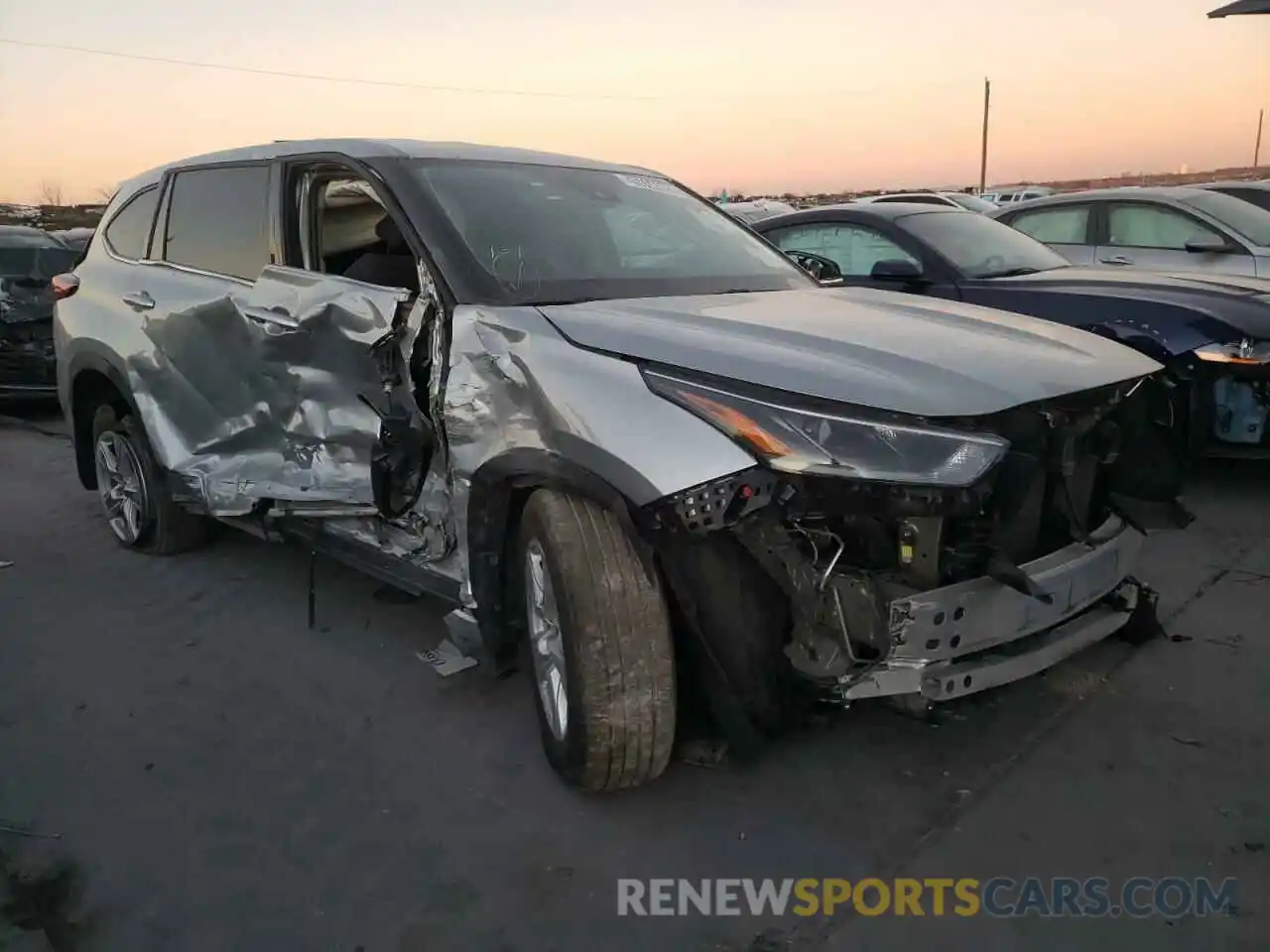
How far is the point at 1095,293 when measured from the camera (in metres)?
5.54

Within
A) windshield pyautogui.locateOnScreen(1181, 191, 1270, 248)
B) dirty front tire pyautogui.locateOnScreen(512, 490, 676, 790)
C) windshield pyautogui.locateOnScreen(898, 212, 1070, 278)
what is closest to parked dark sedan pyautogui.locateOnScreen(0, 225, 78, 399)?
windshield pyautogui.locateOnScreen(898, 212, 1070, 278)

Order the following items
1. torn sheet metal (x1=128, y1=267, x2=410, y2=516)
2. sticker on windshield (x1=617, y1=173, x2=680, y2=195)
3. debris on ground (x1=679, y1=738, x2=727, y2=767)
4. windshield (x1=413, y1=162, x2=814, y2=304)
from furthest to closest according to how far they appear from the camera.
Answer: sticker on windshield (x1=617, y1=173, x2=680, y2=195)
torn sheet metal (x1=128, y1=267, x2=410, y2=516)
windshield (x1=413, y1=162, x2=814, y2=304)
debris on ground (x1=679, y1=738, x2=727, y2=767)

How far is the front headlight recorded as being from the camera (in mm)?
2258

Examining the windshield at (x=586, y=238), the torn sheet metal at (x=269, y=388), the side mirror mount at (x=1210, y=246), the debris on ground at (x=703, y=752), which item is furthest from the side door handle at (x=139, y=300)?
the side mirror mount at (x=1210, y=246)

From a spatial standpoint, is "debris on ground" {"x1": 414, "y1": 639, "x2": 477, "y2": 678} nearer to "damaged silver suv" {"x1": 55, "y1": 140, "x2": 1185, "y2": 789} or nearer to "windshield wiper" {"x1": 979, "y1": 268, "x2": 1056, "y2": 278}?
"damaged silver suv" {"x1": 55, "y1": 140, "x2": 1185, "y2": 789}

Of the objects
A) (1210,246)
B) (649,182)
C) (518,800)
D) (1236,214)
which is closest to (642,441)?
(518,800)

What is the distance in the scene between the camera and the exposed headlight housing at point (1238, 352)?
16.5 feet

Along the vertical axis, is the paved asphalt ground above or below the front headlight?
below

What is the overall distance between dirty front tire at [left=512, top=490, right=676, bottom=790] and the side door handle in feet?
8.74

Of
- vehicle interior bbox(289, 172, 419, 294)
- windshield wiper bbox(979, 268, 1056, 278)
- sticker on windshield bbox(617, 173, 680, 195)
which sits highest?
sticker on windshield bbox(617, 173, 680, 195)

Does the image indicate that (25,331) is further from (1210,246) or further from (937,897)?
Answer: (1210,246)

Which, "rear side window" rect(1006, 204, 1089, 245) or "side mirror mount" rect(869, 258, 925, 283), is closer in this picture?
"side mirror mount" rect(869, 258, 925, 283)

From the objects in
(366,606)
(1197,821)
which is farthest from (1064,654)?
(366,606)

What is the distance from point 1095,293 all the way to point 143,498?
513cm
